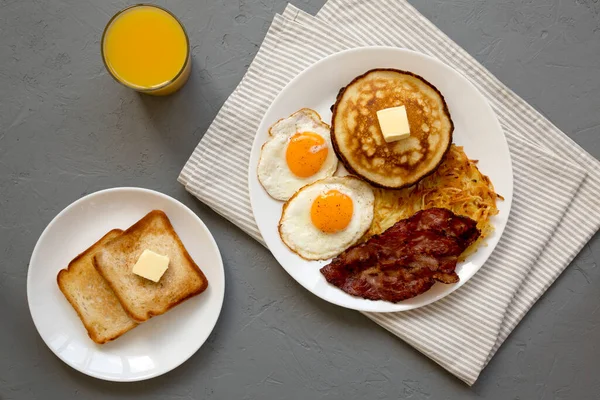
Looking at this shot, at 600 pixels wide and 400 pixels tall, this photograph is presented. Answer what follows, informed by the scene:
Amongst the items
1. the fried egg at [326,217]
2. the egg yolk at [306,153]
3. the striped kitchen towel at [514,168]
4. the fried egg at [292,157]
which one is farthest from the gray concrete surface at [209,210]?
the egg yolk at [306,153]

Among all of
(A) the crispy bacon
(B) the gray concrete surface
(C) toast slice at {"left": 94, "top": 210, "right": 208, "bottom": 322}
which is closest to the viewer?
(A) the crispy bacon

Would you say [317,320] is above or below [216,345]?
above

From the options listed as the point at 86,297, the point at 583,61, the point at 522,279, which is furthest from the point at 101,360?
the point at 583,61

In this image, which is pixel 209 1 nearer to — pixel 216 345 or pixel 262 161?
pixel 262 161

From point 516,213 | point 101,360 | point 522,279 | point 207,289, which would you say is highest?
point 516,213

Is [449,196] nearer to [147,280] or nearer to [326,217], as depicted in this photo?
[326,217]

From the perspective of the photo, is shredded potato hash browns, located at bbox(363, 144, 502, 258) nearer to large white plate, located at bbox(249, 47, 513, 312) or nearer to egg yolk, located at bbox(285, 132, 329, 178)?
large white plate, located at bbox(249, 47, 513, 312)

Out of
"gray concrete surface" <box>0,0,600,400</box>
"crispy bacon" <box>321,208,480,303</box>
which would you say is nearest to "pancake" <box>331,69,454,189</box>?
"crispy bacon" <box>321,208,480,303</box>

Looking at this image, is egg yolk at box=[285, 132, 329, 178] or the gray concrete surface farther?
the gray concrete surface
